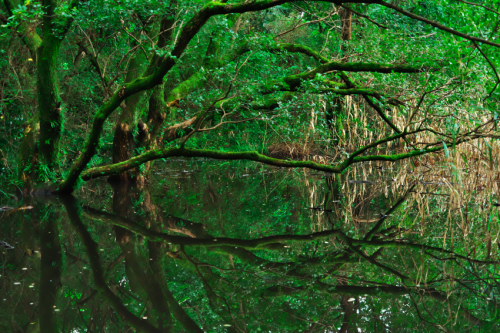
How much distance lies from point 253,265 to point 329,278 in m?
0.87

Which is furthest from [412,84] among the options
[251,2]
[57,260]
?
[57,260]

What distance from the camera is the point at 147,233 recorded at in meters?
6.04

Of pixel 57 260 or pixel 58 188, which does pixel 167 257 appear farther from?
pixel 58 188

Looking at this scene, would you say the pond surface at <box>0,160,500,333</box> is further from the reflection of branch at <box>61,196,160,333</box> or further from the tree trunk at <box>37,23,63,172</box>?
the tree trunk at <box>37,23,63,172</box>

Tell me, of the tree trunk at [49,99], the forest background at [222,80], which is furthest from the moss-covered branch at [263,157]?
the tree trunk at [49,99]

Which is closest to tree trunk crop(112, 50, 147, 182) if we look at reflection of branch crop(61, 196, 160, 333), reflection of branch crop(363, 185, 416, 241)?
reflection of branch crop(61, 196, 160, 333)

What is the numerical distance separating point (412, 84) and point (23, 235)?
6.37 meters

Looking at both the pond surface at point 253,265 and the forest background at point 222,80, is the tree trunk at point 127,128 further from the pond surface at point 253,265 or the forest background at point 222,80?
the pond surface at point 253,265

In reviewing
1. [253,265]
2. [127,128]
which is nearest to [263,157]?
[253,265]

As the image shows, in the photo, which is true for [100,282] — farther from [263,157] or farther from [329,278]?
[263,157]

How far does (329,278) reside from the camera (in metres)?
4.23

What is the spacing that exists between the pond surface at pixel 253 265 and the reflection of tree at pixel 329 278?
0.05 feet

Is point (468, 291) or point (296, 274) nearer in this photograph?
point (468, 291)

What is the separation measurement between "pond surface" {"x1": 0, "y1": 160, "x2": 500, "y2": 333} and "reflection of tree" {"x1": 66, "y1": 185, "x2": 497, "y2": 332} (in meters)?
0.02
